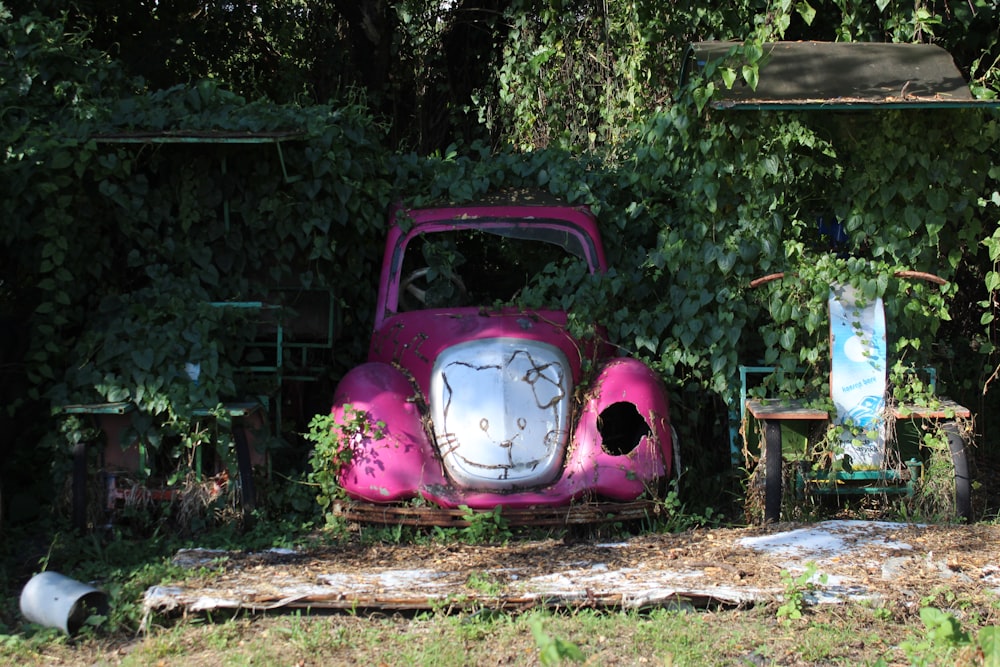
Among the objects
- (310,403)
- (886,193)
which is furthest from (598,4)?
(310,403)

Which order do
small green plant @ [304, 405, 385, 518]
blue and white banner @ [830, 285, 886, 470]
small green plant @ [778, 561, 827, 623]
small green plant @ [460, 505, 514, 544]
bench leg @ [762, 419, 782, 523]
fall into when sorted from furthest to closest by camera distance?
blue and white banner @ [830, 285, 886, 470] → bench leg @ [762, 419, 782, 523] → small green plant @ [304, 405, 385, 518] → small green plant @ [460, 505, 514, 544] → small green plant @ [778, 561, 827, 623]

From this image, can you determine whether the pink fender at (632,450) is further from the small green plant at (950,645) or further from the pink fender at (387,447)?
the small green plant at (950,645)

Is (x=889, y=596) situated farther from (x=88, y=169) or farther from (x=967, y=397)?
(x=88, y=169)

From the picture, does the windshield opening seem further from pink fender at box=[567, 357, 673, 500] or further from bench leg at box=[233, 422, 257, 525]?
bench leg at box=[233, 422, 257, 525]

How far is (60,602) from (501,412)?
2.26 metres

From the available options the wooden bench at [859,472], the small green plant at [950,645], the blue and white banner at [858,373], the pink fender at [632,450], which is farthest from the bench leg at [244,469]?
the small green plant at [950,645]

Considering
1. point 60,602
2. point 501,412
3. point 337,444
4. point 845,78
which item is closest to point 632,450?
point 501,412

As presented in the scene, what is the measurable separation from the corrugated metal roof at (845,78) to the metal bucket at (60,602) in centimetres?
408

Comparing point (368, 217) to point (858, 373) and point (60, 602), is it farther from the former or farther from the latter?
point (60, 602)

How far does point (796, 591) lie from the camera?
4172 millimetres

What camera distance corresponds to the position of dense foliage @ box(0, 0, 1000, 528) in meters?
5.87

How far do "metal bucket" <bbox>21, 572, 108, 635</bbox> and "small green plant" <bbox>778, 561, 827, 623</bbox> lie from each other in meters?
2.75

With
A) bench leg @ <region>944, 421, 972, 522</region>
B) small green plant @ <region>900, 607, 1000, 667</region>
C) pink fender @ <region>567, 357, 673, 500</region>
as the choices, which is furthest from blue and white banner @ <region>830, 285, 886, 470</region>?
small green plant @ <region>900, 607, 1000, 667</region>

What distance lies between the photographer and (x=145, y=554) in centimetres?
512
